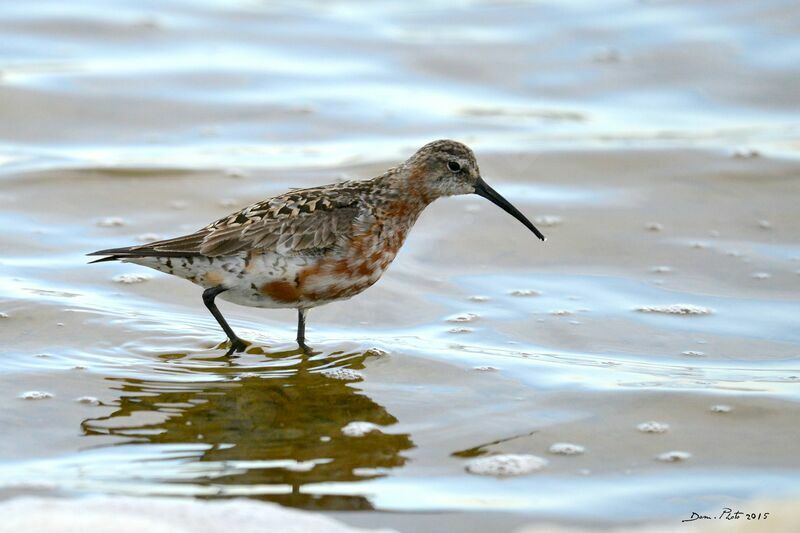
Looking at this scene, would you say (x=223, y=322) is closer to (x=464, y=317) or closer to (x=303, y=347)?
(x=303, y=347)

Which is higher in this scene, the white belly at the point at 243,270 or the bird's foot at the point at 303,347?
the white belly at the point at 243,270

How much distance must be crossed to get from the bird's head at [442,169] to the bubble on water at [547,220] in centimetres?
201

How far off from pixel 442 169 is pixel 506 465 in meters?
2.72

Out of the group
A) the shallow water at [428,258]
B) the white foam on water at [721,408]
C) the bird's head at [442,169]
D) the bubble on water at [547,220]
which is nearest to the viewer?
the shallow water at [428,258]

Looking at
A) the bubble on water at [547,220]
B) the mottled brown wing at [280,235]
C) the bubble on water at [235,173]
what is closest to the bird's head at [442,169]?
the mottled brown wing at [280,235]

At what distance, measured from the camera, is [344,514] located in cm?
521

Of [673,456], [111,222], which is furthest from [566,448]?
[111,222]

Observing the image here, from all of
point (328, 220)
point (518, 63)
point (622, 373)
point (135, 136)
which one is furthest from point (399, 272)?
point (518, 63)

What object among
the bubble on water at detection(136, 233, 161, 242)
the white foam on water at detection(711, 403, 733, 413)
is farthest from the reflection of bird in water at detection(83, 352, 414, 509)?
the bubble on water at detection(136, 233, 161, 242)

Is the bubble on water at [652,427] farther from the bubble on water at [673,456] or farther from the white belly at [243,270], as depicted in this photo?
the white belly at [243,270]

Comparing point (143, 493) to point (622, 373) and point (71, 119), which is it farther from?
point (71, 119)

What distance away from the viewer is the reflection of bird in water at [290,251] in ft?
24.4

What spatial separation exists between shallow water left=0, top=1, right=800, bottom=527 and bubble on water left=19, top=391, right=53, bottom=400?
7 centimetres

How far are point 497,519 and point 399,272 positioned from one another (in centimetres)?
403
